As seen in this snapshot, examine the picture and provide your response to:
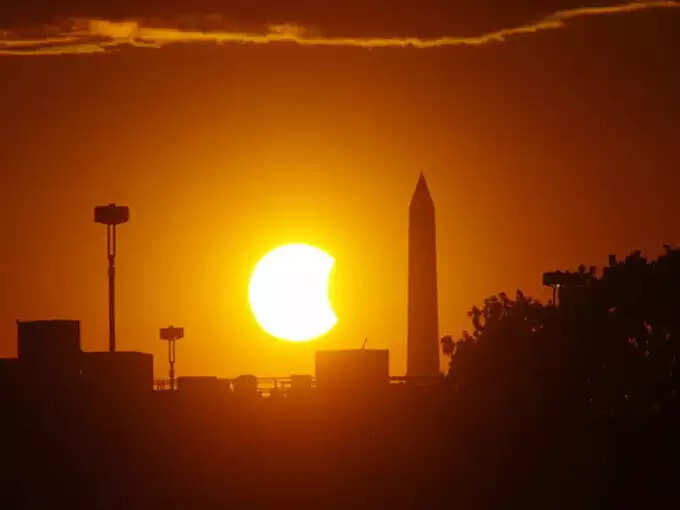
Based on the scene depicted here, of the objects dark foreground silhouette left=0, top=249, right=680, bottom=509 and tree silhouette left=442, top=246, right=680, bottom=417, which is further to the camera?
tree silhouette left=442, top=246, right=680, bottom=417

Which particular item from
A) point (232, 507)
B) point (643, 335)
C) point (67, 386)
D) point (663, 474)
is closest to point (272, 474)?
point (232, 507)

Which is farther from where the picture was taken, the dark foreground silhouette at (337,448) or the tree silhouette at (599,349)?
the tree silhouette at (599,349)

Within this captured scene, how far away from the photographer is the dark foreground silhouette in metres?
67.6

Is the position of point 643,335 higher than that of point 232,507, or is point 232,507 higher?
point 643,335

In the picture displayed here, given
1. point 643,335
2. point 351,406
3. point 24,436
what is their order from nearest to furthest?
point 24,436, point 351,406, point 643,335

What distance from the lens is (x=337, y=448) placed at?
71.3 m

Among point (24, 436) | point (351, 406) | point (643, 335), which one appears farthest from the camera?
point (643, 335)

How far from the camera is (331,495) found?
233 feet

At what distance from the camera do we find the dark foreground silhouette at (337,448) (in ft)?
222

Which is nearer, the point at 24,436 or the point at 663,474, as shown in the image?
the point at 24,436

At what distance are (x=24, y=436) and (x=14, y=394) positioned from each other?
1291 mm

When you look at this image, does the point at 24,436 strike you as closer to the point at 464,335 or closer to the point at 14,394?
the point at 14,394

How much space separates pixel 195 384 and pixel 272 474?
760 centimetres

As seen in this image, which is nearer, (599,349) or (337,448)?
(337,448)
